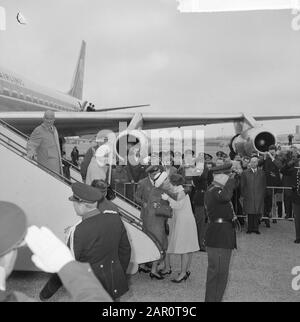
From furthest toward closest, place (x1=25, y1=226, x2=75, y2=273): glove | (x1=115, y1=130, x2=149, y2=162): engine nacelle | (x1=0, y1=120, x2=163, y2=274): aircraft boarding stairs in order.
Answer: (x1=115, y1=130, x2=149, y2=162): engine nacelle, (x1=0, y1=120, x2=163, y2=274): aircraft boarding stairs, (x1=25, y1=226, x2=75, y2=273): glove

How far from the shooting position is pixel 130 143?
1036 cm

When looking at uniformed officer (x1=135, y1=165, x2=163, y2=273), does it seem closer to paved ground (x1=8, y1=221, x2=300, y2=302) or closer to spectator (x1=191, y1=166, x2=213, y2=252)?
paved ground (x1=8, y1=221, x2=300, y2=302)

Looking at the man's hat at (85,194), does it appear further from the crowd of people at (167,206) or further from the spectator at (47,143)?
the spectator at (47,143)

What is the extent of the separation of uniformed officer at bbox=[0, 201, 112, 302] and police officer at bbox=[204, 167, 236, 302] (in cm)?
286

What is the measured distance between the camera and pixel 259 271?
6.11 m

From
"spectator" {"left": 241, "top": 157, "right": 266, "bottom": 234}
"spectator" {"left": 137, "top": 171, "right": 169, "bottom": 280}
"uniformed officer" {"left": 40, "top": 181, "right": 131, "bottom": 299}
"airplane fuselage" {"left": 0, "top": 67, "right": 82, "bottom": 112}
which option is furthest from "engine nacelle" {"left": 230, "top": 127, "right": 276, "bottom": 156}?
"uniformed officer" {"left": 40, "top": 181, "right": 131, "bottom": 299}

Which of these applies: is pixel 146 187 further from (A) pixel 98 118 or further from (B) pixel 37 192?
(A) pixel 98 118

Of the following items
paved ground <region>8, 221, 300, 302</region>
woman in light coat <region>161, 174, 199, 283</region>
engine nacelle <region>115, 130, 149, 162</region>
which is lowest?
paved ground <region>8, 221, 300, 302</region>

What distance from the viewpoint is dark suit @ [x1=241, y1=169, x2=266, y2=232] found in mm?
8812

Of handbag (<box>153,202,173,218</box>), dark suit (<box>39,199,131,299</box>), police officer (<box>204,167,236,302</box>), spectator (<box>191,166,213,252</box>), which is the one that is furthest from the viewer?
spectator (<box>191,166,213,252</box>)

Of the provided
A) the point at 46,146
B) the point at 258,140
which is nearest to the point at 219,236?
the point at 46,146

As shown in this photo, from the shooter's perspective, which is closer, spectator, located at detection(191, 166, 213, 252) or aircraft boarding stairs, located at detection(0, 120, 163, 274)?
aircraft boarding stairs, located at detection(0, 120, 163, 274)

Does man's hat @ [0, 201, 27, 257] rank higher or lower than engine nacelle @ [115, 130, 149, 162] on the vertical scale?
lower
